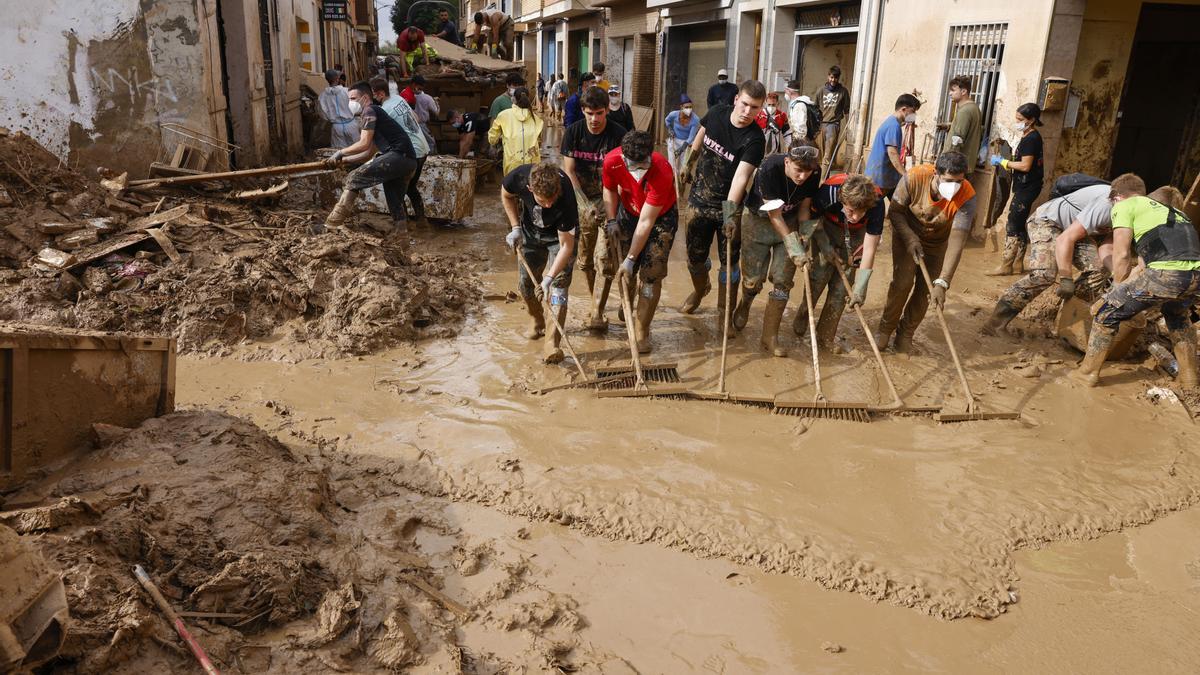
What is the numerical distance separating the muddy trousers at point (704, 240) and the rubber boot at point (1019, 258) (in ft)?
11.1

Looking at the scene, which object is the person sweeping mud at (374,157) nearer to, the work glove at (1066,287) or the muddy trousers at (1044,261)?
the muddy trousers at (1044,261)

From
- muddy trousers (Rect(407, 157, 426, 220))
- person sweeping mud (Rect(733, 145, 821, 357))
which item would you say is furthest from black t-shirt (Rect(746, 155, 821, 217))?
muddy trousers (Rect(407, 157, 426, 220))

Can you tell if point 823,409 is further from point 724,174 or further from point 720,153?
point 720,153

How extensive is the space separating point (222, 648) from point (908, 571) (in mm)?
2604

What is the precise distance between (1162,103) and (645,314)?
8327 mm

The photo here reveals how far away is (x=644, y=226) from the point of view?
5.29m

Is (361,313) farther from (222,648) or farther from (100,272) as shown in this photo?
(222,648)

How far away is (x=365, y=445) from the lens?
425cm

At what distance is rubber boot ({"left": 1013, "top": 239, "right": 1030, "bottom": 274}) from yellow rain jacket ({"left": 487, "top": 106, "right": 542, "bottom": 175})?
4.85 m

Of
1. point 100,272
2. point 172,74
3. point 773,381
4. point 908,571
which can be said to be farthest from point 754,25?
point 908,571

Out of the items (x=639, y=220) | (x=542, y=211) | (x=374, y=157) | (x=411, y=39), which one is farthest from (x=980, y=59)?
(x=411, y=39)

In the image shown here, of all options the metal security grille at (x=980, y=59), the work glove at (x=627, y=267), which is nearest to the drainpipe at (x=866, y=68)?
the metal security grille at (x=980, y=59)

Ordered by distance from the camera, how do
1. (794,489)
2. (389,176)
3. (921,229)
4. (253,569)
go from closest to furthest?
(253,569)
(794,489)
(921,229)
(389,176)

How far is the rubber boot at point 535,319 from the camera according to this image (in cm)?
577
